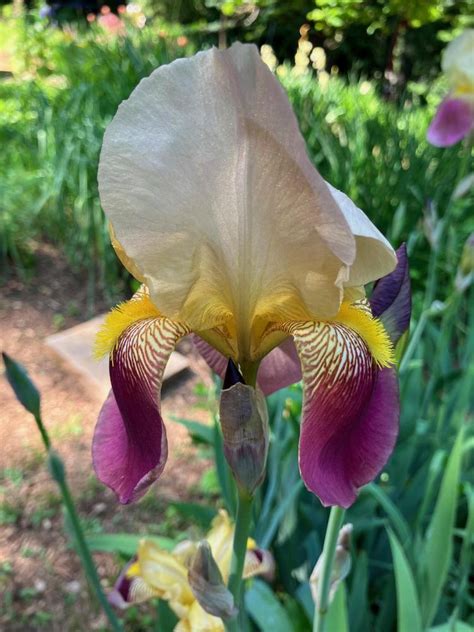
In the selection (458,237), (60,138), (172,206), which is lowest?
(458,237)

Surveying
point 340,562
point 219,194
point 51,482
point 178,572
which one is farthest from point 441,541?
point 51,482

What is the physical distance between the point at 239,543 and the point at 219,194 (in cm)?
34

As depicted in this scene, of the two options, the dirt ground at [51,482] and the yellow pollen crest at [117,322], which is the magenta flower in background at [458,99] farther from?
the yellow pollen crest at [117,322]

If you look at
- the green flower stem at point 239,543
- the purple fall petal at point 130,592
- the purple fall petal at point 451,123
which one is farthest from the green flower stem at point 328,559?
the purple fall petal at point 451,123

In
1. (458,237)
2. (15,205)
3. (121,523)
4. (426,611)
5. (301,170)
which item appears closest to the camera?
(301,170)

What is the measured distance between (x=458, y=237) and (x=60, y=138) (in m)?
2.11

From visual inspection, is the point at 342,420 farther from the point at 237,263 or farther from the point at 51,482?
the point at 51,482

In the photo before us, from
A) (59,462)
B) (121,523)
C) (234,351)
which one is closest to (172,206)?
(234,351)

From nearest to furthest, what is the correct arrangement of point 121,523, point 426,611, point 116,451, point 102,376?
1. point 116,451
2. point 426,611
3. point 121,523
4. point 102,376

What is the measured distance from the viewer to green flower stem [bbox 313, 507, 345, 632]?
667 mm

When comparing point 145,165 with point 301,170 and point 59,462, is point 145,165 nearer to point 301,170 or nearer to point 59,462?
point 301,170

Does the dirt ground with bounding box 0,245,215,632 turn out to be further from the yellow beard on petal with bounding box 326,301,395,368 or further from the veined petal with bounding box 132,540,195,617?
the yellow beard on petal with bounding box 326,301,395,368

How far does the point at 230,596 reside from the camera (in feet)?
1.90

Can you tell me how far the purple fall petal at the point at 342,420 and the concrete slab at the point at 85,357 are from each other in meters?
1.92
